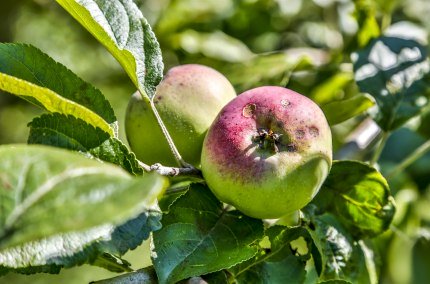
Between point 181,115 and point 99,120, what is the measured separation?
7.2 inches

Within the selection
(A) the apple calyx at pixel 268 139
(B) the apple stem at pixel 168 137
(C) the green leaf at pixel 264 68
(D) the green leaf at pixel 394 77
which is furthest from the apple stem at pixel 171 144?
(C) the green leaf at pixel 264 68

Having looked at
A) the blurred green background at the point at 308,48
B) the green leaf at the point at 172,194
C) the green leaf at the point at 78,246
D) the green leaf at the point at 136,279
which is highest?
the green leaf at the point at 78,246

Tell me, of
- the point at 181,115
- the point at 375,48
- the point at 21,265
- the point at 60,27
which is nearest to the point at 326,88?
the point at 375,48

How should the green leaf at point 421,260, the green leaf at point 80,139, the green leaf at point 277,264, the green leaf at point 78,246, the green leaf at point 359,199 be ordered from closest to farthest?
1. the green leaf at point 78,246
2. the green leaf at point 80,139
3. the green leaf at point 277,264
4. the green leaf at point 359,199
5. the green leaf at point 421,260

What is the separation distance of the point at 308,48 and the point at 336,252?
1.05 meters

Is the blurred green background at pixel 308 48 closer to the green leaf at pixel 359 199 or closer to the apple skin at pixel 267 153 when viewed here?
the green leaf at pixel 359 199

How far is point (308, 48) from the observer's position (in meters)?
1.98

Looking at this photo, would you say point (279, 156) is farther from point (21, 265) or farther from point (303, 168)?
point (21, 265)

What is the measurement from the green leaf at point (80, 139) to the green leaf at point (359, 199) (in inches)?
13.6

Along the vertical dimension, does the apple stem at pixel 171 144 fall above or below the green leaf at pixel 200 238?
above

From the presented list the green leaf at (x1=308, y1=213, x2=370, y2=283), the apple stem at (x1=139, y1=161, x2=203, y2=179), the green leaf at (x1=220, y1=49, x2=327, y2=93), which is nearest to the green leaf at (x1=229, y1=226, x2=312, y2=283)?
the green leaf at (x1=308, y1=213, x2=370, y2=283)

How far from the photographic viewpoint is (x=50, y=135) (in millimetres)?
824

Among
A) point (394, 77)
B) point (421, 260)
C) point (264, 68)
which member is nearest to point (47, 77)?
point (394, 77)

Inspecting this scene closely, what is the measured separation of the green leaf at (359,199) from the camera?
104cm
